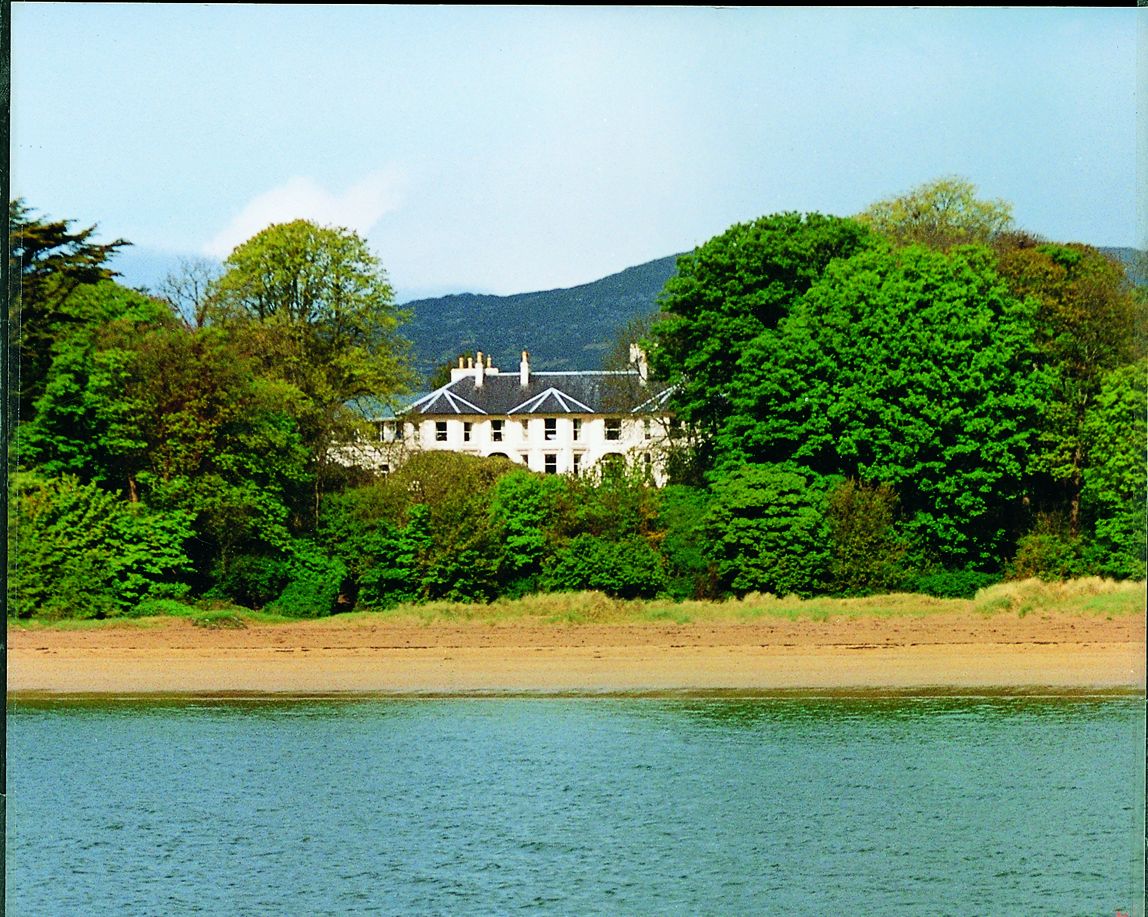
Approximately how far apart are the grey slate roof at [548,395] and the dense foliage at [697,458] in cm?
100

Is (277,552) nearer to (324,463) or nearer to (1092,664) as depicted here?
(324,463)

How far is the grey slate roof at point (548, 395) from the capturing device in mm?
22328

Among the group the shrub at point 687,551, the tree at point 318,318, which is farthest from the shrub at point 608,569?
the tree at point 318,318

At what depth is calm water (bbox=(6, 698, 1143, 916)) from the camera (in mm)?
10305

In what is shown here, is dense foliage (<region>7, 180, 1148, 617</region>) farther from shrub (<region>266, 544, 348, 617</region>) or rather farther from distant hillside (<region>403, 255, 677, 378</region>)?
distant hillside (<region>403, 255, 677, 378</region>)

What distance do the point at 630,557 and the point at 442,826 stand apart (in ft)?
26.4

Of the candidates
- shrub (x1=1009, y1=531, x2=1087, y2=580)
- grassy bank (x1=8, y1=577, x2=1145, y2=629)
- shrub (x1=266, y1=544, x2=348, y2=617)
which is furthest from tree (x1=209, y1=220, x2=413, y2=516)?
shrub (x1=1009, y1=531, x2=1087, y2=580)

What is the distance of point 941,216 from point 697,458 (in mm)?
6283

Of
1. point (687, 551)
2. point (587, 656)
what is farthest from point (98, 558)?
point (687, 551)

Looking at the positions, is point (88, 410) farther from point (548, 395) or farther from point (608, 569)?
point (608, 569)

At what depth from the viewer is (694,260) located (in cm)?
2175

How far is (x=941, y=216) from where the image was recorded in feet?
78.9

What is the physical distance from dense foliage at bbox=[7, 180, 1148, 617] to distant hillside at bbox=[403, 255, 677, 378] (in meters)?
1.02

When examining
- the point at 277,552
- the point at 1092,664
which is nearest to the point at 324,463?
the point at 277,552
